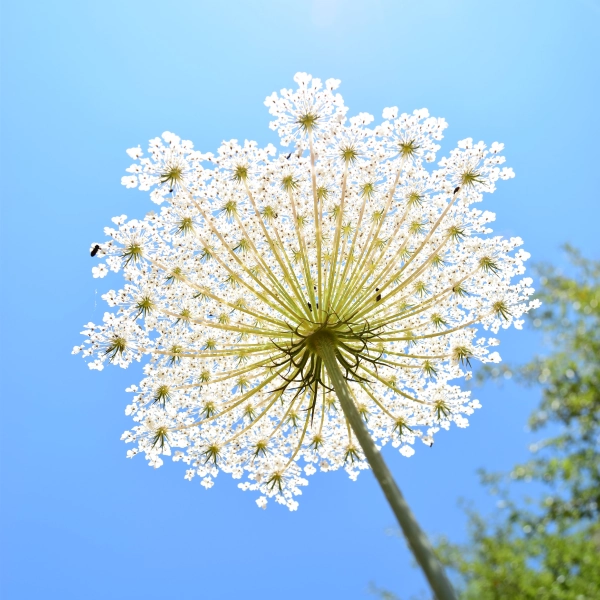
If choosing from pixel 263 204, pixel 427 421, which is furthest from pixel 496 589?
pixel 263 204

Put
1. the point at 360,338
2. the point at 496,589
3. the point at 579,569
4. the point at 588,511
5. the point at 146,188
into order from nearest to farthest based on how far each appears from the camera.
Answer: the point at 360,338 < the point at 146,188 < the point at 588,511 < the point at 579,569 < the point at 496,589

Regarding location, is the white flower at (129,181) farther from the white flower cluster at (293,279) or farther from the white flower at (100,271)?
the white flower at (100,271)

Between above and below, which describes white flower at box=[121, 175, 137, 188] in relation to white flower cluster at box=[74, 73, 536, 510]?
above

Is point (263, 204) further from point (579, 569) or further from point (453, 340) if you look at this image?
point (579, 569)

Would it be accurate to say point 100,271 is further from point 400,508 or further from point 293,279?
point 400,508

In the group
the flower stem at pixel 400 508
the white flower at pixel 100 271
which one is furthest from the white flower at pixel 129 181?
the flower stem at pixel 400 508

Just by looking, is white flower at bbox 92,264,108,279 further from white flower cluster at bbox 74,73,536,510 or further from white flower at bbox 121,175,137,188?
white flower at bbox 121,175,137,188

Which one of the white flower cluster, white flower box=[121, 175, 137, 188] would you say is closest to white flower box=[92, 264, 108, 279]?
the white flower cluster
